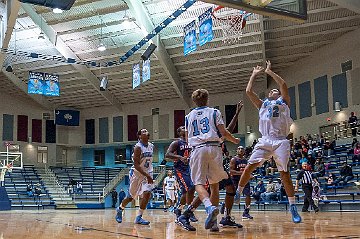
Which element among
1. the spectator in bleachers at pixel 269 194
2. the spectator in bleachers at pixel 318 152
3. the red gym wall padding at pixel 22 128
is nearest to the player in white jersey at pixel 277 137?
the spectator in bleachers at pixel 269 194

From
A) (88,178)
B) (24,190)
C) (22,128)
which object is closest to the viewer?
(24,190)

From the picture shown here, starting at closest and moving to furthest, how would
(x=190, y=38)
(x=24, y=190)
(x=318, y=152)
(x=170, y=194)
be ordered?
(x=190, y=38)
(x=318, y=152)
(x=170, y=194)
(x=24, y=190)

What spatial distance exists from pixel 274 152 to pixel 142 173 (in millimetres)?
2302

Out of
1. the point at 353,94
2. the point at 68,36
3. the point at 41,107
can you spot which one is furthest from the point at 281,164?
the point at 41,107

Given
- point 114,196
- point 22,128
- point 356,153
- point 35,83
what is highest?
point 35,83

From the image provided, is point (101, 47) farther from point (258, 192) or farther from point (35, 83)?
point (258, 192)

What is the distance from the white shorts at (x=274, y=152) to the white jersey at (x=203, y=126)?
3.65ft

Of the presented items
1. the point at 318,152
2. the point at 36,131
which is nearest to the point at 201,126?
the point at 318,152

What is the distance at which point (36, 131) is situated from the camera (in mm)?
37281

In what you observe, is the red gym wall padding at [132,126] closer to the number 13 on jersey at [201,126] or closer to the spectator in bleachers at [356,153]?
the spectator in bleachers at [356,153]

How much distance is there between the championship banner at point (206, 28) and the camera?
56.6ft

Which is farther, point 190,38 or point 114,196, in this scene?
point 114,196

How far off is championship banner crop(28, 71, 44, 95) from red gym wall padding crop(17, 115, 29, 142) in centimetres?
1201

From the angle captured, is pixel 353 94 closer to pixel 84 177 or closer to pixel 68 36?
pixel 68 36
